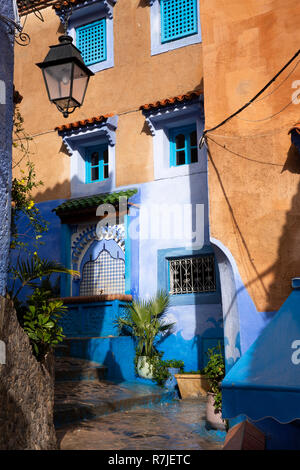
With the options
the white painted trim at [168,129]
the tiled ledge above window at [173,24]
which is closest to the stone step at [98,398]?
the white painted trim at [168,129]

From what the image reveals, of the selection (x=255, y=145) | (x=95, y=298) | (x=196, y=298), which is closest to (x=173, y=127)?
(x=196, y=298)

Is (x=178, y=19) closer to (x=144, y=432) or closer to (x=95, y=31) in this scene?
(x=95, y=31)

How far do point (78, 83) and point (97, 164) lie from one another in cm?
778

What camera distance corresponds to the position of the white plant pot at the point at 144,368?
10.9m

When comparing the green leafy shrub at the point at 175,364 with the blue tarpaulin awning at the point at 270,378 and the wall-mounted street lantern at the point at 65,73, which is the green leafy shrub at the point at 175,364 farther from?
the wall-mounted street lantern at the point at 65,73

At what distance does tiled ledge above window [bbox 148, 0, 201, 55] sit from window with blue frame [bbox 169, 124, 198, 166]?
2215 mm

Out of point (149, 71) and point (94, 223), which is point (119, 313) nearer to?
point (94, 223)

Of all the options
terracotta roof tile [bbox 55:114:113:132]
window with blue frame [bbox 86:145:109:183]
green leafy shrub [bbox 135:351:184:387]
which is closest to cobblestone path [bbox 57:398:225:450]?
green leafy shrub [bbox 135:351:184:387]

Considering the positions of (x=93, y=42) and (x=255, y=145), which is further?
(x=93, y=42)

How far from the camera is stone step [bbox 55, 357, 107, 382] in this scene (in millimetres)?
9891

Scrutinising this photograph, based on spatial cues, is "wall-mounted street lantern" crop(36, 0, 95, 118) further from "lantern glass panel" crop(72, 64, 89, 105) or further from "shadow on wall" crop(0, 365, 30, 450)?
"shadow on wall" crop(0, 365, 30, 450)

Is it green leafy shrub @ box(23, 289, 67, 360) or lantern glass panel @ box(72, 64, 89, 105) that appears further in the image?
lantern glass panel @ box(72, 64, 89, 105)

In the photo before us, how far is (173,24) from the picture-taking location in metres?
13.0

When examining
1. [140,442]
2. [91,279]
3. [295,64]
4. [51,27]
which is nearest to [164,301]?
[91,279]
